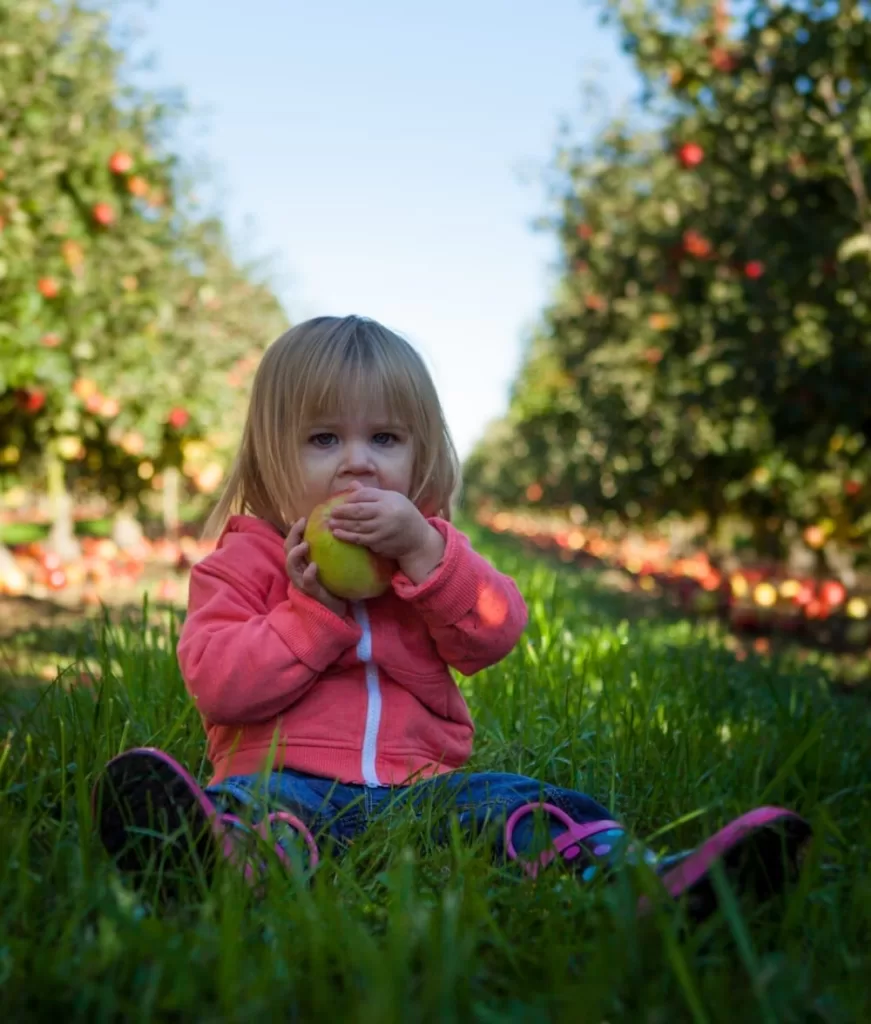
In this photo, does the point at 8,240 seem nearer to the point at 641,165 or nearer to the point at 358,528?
the point at 358,528

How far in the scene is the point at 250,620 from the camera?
2.30 m

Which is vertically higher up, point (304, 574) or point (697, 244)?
point (697, 244)

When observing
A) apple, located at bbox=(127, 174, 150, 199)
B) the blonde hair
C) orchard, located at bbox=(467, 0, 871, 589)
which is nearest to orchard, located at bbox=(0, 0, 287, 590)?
apple, located at bbox=(127, 174, 150, 199)

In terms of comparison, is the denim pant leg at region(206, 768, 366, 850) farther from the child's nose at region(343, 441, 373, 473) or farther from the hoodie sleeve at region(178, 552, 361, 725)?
the child's nose at region(343, 441, 373, 473)

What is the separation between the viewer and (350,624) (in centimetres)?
229

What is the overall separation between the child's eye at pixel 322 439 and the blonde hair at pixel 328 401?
0.12ft

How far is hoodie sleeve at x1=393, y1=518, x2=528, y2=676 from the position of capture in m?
2.30

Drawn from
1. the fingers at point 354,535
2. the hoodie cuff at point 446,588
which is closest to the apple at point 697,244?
the hoodie cuff at point 446,588

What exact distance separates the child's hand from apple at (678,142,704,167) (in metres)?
8.14

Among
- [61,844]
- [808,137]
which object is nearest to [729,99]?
[808,137]

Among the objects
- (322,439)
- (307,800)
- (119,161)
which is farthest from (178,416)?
(307,800)

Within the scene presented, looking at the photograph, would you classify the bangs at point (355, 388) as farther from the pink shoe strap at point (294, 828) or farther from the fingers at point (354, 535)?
the pink shoe strap at point (294, 828)

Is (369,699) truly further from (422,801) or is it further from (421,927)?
(421,927)

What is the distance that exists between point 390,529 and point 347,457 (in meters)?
0.22
